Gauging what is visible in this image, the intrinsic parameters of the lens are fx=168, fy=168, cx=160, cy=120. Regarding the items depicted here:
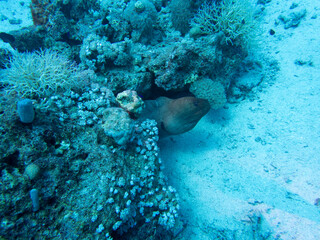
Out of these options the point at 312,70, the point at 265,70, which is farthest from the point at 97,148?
the point at 312,70

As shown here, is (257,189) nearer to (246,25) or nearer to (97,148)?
(97,148)

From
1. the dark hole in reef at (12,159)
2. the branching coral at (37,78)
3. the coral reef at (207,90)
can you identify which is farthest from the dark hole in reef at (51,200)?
the coral reef at (207,90)

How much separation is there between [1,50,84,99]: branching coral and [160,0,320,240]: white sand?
297 centimetres

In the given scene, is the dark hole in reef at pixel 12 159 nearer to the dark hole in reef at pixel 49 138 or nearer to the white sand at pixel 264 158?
the dark hole in reef at pixel 49 138

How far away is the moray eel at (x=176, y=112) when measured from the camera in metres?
3.87

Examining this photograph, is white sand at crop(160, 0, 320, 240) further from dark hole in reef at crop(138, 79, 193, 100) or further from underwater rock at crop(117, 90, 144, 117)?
underwater rock at crop(117, 90, 144, 117)

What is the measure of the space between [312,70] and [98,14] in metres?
6.89

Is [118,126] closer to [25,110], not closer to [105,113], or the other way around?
[105,113]

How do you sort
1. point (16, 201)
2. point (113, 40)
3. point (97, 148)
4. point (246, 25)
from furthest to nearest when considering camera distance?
point (113, 40) → point (246, 25) → point (97, 148) → point (16, 201)

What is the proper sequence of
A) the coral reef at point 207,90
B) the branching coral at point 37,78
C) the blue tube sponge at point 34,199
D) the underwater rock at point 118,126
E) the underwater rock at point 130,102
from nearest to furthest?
the blue tube sponge at point 34,199, the underwater rock at point 118,126, the branching coral at point 37,78, the underwater rock at point 130,102, the coral reef at point 207,90

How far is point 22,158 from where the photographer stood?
2.21 m

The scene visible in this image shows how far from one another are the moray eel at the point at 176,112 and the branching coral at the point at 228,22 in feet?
7.26

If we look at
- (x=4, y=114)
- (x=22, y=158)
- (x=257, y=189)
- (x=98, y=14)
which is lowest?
(x=257, y=189)

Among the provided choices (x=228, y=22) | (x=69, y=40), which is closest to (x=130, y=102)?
(x=228, y=22)
